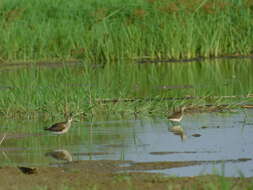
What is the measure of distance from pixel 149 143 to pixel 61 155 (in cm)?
104

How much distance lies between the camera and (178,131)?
10.8 m

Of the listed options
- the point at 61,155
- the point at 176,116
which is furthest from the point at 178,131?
the point at 61,155

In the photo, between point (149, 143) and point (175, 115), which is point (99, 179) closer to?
point (149, 143)

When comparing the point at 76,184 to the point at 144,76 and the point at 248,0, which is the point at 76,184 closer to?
the point at 144,76

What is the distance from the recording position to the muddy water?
8867mm

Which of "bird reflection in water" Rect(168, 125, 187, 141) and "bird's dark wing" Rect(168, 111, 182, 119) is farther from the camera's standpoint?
"bird's dark wing" Rect(168, 111, 182, 119)

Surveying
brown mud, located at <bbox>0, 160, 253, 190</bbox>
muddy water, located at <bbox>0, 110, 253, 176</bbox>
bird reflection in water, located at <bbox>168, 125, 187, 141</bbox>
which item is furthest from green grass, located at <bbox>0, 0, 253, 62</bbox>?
brown mud, located at <bbox>0, 160, 253, 190</bbox>

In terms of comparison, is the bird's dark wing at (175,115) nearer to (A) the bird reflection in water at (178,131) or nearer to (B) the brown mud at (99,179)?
(A) the bird reflection in water at (178,131)

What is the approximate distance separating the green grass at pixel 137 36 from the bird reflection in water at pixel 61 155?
10714 millimetres

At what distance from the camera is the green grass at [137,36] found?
20.5 m

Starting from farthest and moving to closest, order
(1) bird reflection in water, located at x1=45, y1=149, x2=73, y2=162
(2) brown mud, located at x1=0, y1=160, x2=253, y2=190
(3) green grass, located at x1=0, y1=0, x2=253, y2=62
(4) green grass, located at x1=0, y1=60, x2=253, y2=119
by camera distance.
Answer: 1. (3) green grass, located at x1=0, y1=0, x2=253, y2=62
2. (4) green grass, located at x1=0, y1=60, x2=253, y2=119
3. (1) bird reflection in water, located at x1=45, y1=149, x2=73, y2=162
4. (2) brown mud, located at x1=0, y1=160, x2=253, y2=190

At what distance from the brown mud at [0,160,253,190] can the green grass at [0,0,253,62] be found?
38.4 feet

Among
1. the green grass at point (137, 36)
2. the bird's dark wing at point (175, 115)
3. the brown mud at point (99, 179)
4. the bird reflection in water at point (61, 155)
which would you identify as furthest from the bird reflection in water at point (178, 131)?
the green grass at point (137, 36)

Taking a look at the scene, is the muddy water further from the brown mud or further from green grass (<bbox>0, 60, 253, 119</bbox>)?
green grass (<bbox>0, 60, 253, 119</bbox>)
